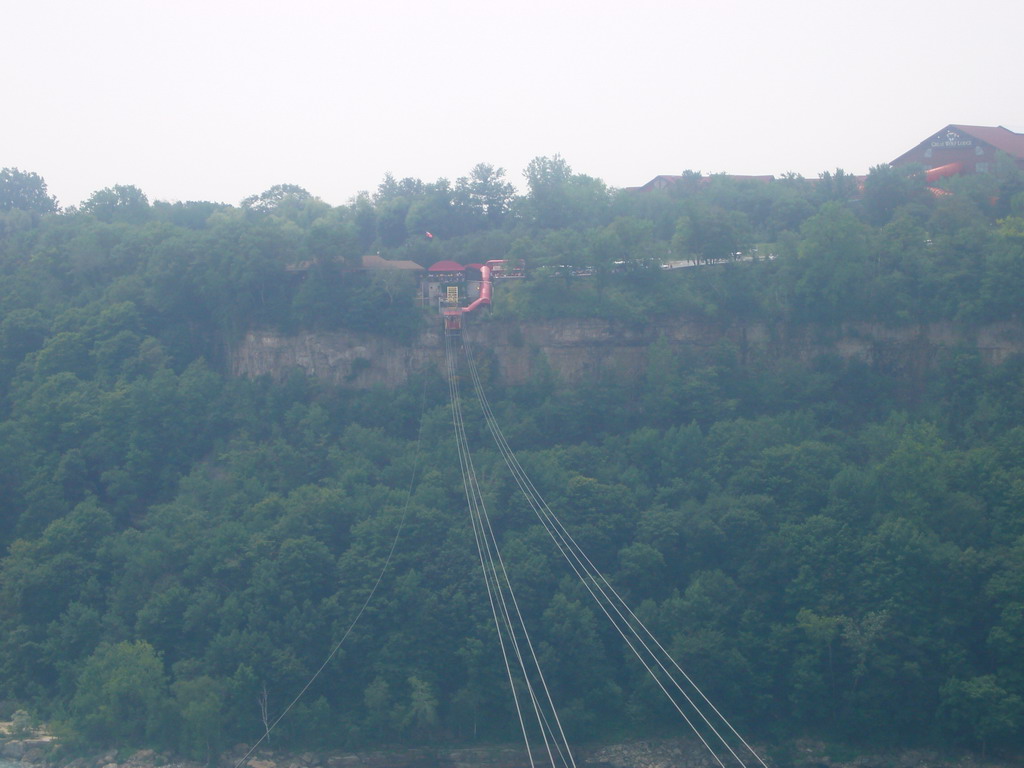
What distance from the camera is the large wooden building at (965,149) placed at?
35.0m

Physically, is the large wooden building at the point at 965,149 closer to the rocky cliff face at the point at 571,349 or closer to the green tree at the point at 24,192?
the rocky cliff face at the point at 571,349

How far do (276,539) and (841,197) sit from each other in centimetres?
2036

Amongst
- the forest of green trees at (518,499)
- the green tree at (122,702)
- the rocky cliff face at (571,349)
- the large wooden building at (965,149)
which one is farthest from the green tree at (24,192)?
the large wooden building at (965,149)

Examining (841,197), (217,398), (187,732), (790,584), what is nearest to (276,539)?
(187,732)

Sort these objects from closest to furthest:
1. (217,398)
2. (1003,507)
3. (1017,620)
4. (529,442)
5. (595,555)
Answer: (1017,620)
(1003,507)
(595,555)
(529,442)
(217,398)

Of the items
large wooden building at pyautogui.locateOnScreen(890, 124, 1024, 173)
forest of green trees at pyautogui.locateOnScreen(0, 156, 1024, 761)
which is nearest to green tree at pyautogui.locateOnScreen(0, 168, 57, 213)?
forest of green trees at pyautogui.locateOnScreen(0, 156, 1024, 761)

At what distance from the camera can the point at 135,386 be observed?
27609 mm

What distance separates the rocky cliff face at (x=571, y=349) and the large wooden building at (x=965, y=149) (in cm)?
1075

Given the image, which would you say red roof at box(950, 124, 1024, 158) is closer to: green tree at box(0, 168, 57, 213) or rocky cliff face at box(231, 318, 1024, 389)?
rocky cliff face at box(231, 318, 1024, 389)

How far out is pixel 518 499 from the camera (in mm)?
24234

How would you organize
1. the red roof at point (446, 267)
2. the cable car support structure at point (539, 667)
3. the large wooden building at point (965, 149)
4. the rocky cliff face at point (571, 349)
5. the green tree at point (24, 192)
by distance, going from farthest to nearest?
the green tree at point (24, 192)
the large wooden building at point (965, 149)
the red roof at point (446, 267)
the rocky cliff face at point (571, 349)
the cable car support structure at point (539, 667)

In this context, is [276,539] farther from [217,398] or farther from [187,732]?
[217,398]

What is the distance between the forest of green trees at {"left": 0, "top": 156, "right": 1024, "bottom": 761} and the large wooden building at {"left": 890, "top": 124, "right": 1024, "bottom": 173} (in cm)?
337

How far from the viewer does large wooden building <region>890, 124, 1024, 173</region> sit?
35.0 m
